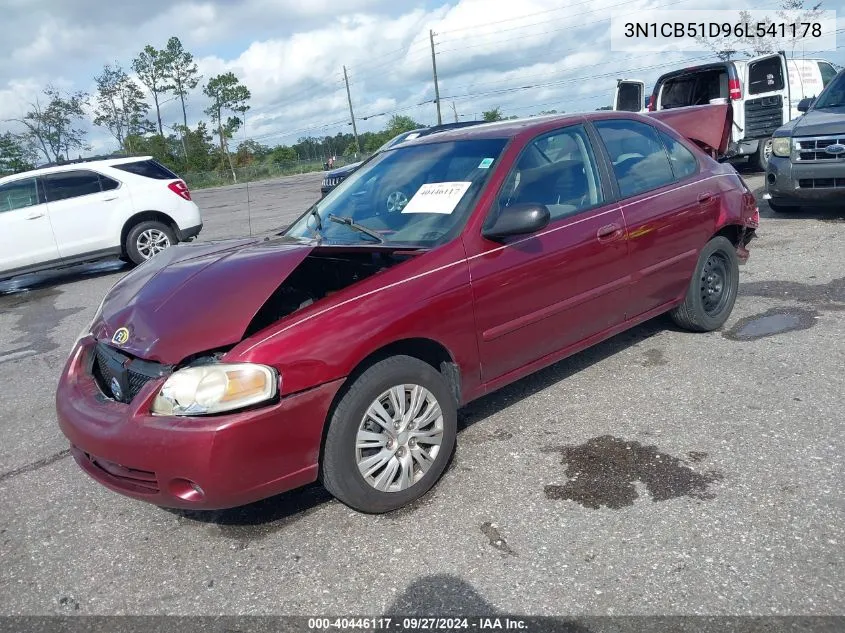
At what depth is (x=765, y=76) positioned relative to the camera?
43.8 feet

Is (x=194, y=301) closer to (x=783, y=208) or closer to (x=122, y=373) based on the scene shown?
(x=122, y=373)

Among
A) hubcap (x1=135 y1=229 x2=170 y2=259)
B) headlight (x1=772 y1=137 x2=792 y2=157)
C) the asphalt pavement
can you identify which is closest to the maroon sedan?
the asphalt pavement

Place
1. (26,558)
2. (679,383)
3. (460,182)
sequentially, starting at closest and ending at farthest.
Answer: (26,558) < (460,182) < (679,383)

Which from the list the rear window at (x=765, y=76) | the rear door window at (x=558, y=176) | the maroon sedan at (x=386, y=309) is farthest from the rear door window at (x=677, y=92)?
the rear door window at (x=558, y=176)

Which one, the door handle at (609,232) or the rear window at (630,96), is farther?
the rear window at (630,96)

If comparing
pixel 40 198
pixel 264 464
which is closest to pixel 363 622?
pixel 264 464

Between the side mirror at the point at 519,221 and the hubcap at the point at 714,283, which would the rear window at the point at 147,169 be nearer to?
the hubcap at the point at 714,283

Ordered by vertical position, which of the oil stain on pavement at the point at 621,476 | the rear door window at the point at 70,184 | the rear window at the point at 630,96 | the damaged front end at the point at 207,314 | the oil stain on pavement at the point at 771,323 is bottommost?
the oil stain on pavement at the point at 621,476

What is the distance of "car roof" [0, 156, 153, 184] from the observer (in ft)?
33.0

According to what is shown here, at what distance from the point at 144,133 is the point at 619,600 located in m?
68.4

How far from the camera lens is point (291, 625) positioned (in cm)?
260

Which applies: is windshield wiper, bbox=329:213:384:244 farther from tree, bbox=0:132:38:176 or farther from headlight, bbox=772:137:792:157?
tree, bbox=0:132:38:176

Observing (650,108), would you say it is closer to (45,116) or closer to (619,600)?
(619,600)

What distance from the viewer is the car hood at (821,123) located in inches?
324
